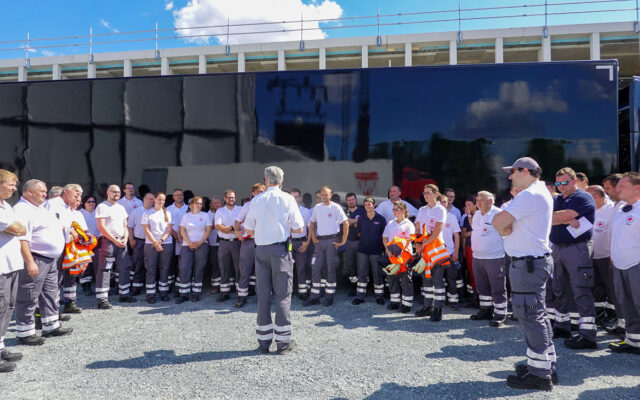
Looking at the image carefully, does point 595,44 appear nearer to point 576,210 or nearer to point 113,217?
point 576,210

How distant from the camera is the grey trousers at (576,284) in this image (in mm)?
3771

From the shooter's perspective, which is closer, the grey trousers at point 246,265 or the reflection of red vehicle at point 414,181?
the reflection of red vehicle at point 414,181

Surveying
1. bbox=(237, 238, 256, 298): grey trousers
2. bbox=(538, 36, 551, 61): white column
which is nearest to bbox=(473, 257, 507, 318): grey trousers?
bbox=(237, 238, 256, 298): grey trousers

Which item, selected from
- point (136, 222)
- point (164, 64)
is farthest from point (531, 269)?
point (164, 64)

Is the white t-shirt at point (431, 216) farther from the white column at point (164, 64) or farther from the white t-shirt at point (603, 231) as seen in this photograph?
the white column at point (164, 64)

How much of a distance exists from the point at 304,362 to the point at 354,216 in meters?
2.80

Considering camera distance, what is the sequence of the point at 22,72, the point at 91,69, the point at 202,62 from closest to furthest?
the point at 202,62, the point at 91,69, the point at 22,72

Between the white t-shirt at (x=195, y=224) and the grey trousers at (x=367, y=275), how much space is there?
257 cm

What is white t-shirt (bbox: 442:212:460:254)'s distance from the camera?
5289 millimetres

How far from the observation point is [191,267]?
19.0 feet

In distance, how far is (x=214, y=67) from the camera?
2578cm

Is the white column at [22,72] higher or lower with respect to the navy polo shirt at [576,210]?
higher

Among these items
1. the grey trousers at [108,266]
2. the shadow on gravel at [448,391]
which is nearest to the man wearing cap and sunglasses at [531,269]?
the shadow on gravel at [448,391]

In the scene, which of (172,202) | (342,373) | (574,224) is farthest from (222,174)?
(574,224)
